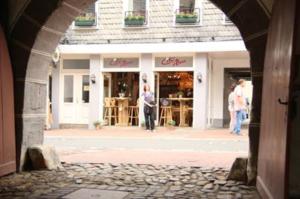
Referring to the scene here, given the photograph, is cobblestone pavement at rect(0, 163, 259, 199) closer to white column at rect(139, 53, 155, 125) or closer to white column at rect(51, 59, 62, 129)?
white column at rect(139, 53, 155, 125)

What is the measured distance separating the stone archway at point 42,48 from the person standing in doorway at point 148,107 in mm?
9281

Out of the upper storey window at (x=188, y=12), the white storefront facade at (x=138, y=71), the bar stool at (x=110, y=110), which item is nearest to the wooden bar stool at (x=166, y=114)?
the white storefront facade at (x=138, y=71)

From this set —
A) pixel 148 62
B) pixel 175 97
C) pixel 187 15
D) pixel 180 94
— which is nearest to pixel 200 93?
pixel 180 94

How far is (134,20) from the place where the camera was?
62.9ft

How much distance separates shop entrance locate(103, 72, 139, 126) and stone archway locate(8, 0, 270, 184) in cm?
1149

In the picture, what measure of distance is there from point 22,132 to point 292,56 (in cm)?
458

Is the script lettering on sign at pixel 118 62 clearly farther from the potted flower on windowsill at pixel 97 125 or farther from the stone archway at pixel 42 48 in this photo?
the stone archway at pixel 42 48

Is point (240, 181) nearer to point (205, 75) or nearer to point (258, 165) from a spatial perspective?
point (258, 165)

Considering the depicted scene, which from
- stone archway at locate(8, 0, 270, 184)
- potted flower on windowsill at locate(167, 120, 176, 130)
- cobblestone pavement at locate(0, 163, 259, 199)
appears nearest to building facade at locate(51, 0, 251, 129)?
potted flower on windowsill at locate(167, 120, 176, 130)

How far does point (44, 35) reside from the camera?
7.65 metres

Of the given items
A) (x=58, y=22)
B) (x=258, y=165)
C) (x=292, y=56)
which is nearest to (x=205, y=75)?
(x=58, y=22)

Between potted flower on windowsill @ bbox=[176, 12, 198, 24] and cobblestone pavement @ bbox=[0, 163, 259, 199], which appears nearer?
cobblestone pavement @ bbox=[0, 163, 259, 199]

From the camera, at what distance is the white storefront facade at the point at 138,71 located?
18312mm

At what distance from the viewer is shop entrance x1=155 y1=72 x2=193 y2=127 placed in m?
19.2
